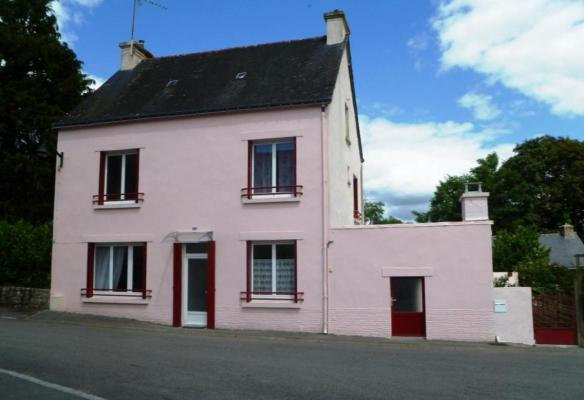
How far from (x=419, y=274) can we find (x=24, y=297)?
12732mm

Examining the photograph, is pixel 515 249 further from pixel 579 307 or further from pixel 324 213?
pixel 324 213

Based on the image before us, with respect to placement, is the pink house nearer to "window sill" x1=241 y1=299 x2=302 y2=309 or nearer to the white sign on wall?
"window sill" x1=241 y1=299 x2=302 y2=309

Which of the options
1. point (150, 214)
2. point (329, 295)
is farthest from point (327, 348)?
point (150, 214)

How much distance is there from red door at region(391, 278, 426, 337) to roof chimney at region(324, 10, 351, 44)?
340 inches

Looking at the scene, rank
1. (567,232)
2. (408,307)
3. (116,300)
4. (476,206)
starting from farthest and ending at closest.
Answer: (567,232)
(116,300)
(408,307)
(476,206)

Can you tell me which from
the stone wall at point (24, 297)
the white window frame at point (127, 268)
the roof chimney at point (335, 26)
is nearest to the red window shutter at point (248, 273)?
the white window frame at point (127, 268)

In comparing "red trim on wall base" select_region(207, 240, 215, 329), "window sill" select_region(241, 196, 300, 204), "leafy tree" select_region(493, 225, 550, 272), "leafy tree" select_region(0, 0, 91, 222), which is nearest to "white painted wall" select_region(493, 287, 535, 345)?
"window sill" select_region(241, 196, 300, 204)

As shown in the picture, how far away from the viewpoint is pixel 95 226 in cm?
1722

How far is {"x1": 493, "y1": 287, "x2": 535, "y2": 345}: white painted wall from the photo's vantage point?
44.8 feet

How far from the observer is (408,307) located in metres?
14.8

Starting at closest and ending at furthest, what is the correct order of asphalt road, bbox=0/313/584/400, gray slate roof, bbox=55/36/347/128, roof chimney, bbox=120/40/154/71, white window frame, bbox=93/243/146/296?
asphalt road, bbox=0/313/584/400 → gray slate roof, bbox=55/36/347/128 → white window frame, bbox=93/243/146/296 → roof chimney, bbox=120/40/154/71

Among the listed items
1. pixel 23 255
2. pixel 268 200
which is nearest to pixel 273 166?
pixel 268 200

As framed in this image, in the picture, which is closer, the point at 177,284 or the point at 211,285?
the point at 211,285

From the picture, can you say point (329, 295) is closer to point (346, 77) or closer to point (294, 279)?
point (294, 279)
